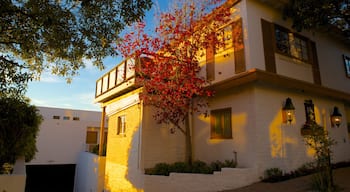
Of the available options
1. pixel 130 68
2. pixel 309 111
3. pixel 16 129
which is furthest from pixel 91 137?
pixel 309 111

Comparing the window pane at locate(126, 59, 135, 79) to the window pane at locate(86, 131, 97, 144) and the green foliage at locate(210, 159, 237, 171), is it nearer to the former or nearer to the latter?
the green foliage at locate(210, 159, 237, 171)

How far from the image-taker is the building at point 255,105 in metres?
7.29

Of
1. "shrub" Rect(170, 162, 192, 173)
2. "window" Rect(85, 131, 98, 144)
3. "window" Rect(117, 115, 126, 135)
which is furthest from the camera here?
"window" Rect(85, 131, 98, 144)

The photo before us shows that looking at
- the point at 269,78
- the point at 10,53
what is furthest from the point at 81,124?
the point at 269,78

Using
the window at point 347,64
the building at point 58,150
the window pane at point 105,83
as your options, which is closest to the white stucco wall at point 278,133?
the window at point 347,64

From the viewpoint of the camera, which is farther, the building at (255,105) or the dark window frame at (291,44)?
the dark window frame at (291,44)

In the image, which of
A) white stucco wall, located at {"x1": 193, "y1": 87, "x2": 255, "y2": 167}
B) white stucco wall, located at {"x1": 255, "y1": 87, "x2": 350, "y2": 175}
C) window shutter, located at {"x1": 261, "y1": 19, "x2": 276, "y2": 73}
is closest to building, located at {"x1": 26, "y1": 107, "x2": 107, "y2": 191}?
white stucco wall, located at {"x1": 193, "y1": 87, "x2": 255, "y2": 167}

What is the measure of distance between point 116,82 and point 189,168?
5.63 metres

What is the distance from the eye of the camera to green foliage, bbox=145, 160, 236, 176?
7277 mm

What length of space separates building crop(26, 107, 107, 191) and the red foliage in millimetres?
11577

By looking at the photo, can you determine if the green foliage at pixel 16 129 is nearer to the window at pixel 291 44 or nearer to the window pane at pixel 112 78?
the window pane at pixel 112 78

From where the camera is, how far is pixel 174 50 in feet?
25.7

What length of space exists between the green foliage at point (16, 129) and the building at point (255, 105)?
3.56 metres

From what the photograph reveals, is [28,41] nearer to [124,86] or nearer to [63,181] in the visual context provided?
[124,86]
